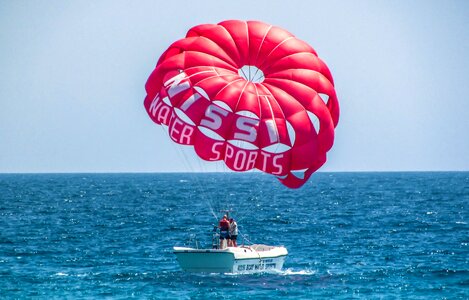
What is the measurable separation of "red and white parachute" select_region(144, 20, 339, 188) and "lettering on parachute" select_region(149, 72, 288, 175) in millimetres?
37

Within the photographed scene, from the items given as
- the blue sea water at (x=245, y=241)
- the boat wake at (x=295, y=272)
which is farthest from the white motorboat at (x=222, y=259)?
the boat wake at (x=295, y=272)

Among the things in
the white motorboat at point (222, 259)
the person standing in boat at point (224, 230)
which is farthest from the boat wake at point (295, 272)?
the person standing in boat at point (224, 230)

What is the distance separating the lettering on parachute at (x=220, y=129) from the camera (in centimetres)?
3331

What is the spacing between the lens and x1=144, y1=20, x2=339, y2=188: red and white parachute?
110 feet

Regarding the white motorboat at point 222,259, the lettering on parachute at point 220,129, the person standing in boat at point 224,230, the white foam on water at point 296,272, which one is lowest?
the white foam on water at point 296,272

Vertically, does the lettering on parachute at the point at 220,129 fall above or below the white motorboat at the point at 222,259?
above

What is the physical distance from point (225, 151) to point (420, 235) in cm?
2870

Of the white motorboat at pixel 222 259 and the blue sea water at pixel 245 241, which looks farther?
the white motorboat at pixel 222 259

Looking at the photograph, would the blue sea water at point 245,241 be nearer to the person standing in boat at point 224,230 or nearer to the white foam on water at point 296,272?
the white foam on water at point 296,272

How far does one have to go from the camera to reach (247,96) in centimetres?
3384

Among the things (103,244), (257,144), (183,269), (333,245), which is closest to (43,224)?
(103,244)

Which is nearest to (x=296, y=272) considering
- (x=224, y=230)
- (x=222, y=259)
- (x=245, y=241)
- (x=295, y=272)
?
(x=295, y=272)

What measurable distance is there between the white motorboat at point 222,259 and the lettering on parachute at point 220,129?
4.01m

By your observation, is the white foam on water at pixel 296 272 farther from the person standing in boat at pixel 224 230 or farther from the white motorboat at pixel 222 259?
the person standing in boat at pixel 224 230
